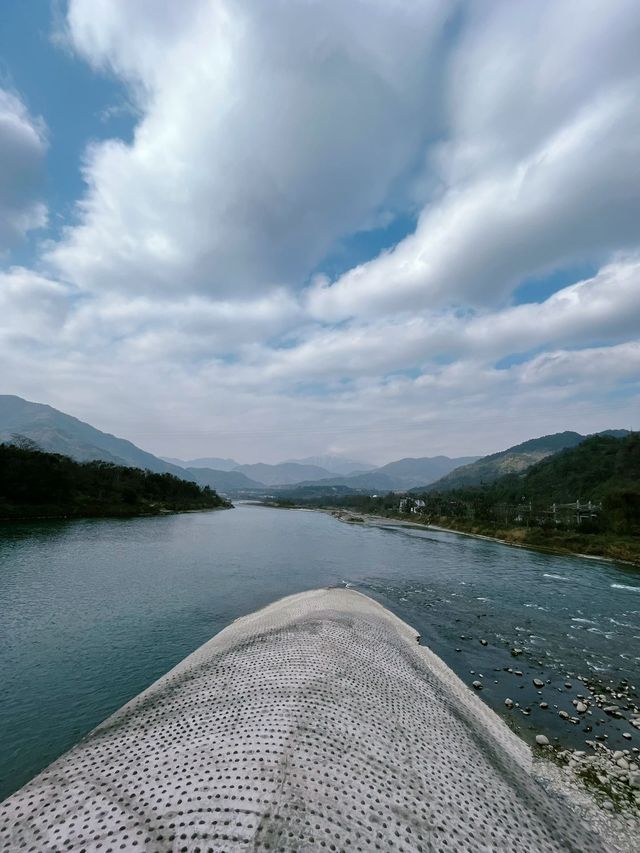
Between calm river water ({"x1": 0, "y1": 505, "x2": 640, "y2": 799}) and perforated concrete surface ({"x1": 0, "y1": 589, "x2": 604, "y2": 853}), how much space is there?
260 centimetres

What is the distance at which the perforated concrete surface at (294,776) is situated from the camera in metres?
4.67

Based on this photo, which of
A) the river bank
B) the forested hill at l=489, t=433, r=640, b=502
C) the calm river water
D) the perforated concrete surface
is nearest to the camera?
the perforated concrete surface

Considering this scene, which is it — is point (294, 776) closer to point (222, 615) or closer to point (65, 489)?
point (222, 615)

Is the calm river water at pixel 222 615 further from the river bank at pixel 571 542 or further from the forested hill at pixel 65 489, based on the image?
the forested hill at pixel 65 489

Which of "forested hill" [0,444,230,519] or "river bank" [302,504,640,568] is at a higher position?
"forested hill" [0,444,230,519]

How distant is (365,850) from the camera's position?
4570mm

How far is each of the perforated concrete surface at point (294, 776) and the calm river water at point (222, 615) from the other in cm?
260

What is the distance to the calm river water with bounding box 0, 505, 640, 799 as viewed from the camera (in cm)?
1040

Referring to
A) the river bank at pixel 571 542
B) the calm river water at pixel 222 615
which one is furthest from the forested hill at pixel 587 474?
the calm river water at pixel 222 615

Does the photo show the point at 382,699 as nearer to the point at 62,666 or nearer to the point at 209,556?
the point at 62,666

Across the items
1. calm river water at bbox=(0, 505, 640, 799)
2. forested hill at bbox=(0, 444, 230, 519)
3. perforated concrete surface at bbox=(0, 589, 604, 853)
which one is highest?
forested hill at bbox=(0, 444, 230, 519)

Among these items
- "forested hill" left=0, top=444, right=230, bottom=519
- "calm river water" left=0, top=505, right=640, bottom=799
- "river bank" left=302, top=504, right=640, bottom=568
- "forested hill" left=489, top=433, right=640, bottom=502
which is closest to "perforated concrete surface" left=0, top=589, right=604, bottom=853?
"calm river water" left=0, top=505, right=640, bottom=799

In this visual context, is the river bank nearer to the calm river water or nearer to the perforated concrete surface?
the calm river water

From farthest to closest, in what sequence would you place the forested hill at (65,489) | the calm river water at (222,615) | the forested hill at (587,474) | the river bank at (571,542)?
1. the forested hill at (587,474)
2. the forested hill at (65,489)
3. the river bank at (571,542)
4. the calm river water at (222,615)
